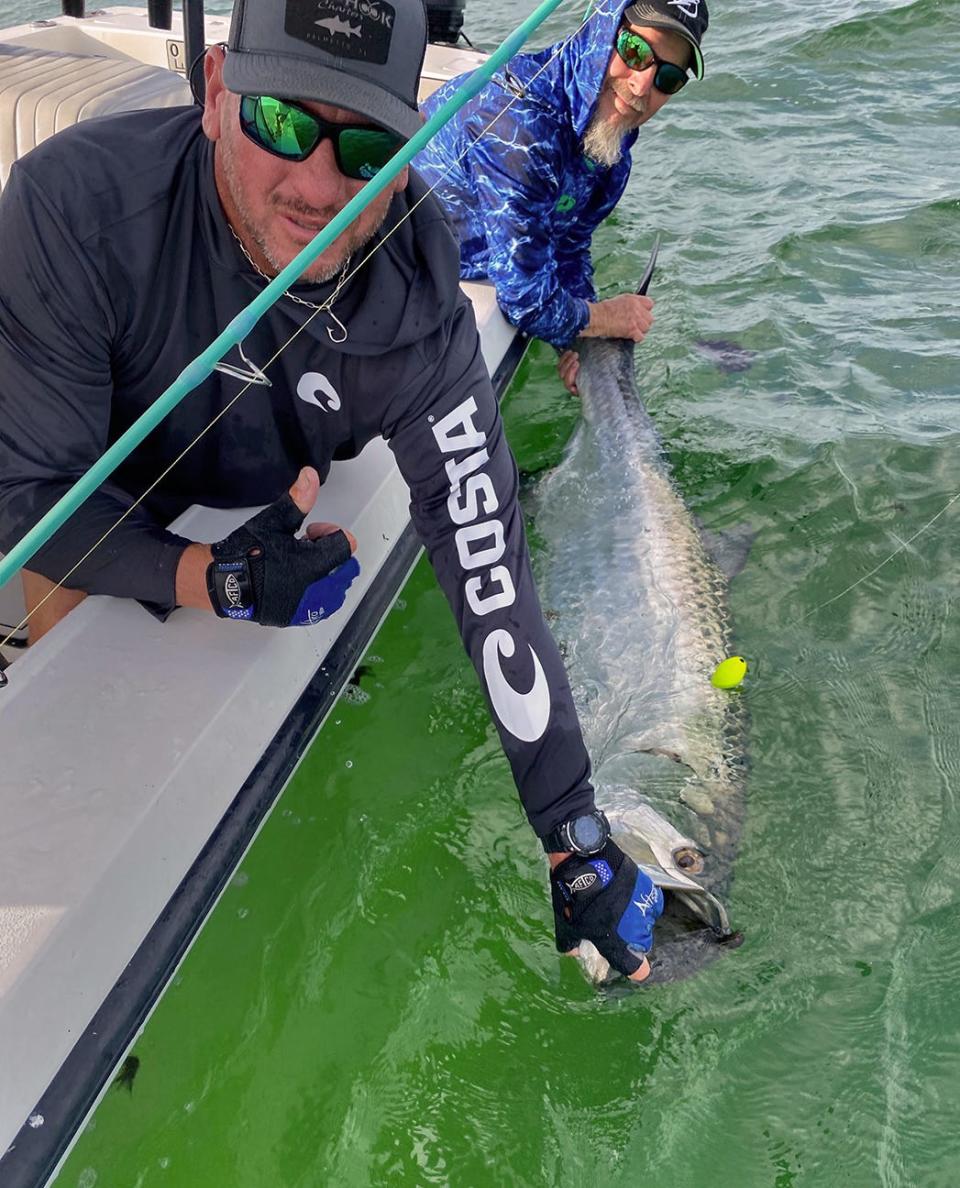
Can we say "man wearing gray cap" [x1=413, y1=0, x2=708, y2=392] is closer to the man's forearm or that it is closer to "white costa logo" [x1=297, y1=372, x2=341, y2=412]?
"white costa logo" [x1=297, y1=372, x2=341, y2=412]

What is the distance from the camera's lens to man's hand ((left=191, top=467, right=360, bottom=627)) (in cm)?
227

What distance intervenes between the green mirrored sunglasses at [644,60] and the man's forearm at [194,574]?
110 inches

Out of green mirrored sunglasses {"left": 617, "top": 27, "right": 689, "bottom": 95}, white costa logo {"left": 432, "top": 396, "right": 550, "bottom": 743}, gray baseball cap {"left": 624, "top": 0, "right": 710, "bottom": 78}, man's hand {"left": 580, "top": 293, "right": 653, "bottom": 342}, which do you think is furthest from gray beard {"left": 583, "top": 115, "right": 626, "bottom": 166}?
white costa logo {"left": 432, "top": 396, "right": 550, "bottom": 743}

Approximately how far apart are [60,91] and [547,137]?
1.77m

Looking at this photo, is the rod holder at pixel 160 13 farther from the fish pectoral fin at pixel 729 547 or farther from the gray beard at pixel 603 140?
the fish pectoral fin at pixel 729 547

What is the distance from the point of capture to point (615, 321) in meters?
4.58

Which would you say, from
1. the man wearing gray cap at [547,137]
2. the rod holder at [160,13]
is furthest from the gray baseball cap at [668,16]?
the rod holder at [160,13]

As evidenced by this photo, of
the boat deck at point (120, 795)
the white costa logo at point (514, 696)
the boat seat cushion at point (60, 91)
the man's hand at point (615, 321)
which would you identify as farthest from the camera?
the man's hand at point (615, 321)

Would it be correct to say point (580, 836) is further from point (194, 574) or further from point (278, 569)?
point (194, 574)

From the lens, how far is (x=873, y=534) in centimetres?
404

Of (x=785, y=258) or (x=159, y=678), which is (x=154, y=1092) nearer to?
(x=159, y=678)

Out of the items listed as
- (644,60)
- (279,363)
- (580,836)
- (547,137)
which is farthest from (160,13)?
(580,836)

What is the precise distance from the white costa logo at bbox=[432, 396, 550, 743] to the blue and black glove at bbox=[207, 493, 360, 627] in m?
0.28

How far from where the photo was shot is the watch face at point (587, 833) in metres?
2.35
